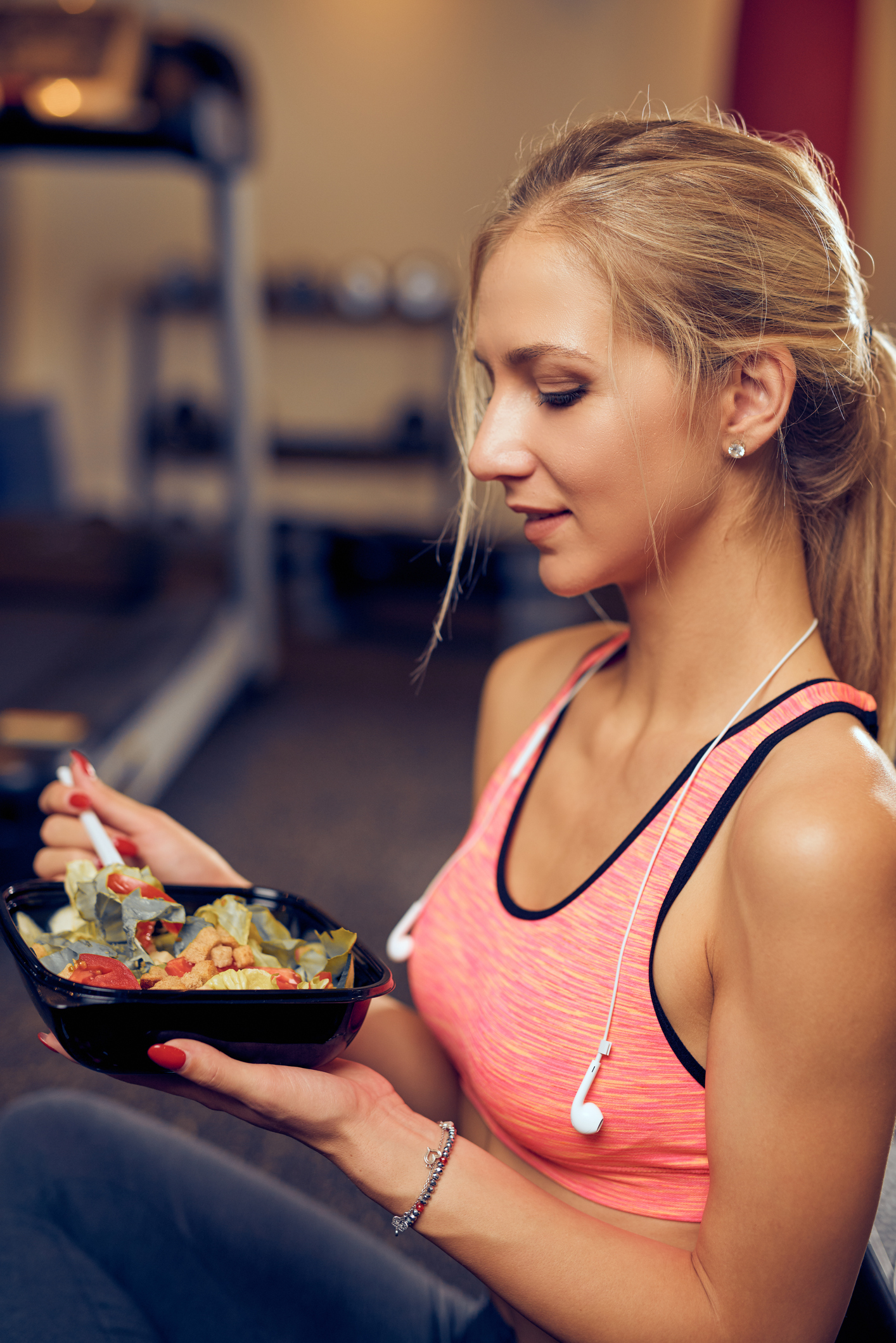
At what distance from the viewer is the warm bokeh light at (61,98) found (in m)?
2.76

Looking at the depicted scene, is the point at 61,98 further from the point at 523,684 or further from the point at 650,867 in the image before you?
the point at 650,867

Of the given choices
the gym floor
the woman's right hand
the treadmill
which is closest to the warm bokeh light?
the treadmill

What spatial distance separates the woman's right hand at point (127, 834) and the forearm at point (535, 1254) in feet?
1.04

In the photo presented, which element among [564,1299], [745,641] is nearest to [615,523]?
[745,641]

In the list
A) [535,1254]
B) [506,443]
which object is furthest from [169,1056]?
[506,443]

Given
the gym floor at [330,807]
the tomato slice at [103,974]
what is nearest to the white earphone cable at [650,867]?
the tomato slice at [103,974]

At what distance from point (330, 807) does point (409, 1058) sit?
6.70ft

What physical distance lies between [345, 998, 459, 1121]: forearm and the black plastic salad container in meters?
0.26

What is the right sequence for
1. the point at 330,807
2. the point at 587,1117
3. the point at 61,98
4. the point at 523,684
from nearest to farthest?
the point at 587,1117 → the point at 523,684 → the point at 61,98 → the point at 330,807

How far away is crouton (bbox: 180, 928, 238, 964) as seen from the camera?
2.44 feet

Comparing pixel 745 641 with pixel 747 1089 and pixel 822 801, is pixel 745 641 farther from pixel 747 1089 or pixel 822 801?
pixel 747 1089

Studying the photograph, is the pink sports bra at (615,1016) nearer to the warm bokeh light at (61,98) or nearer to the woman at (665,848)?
the woman at (665,848)

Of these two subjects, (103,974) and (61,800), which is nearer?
(103,974)

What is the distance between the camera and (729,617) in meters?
0.84
